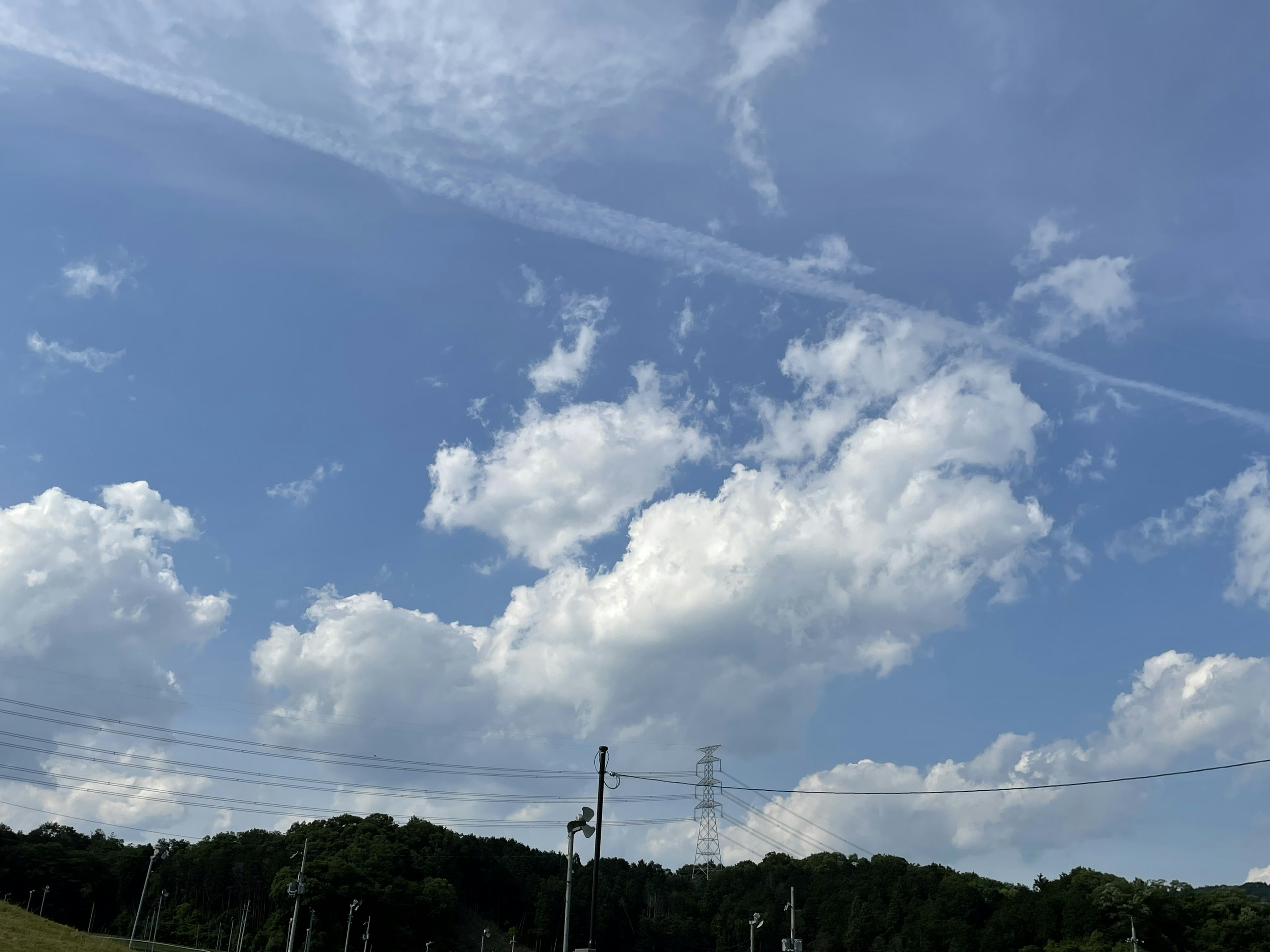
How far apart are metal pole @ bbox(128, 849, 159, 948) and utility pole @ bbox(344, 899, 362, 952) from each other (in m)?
Result: 20.2

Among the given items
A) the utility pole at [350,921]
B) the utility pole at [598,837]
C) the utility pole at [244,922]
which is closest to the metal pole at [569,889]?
the utility pole at [598,837]

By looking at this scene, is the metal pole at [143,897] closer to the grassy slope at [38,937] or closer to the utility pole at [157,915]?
the utility pole at [157,915]

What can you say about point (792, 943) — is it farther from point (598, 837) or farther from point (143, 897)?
point (143, 897)

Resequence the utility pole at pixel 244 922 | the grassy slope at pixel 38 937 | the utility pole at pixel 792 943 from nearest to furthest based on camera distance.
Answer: the grassy slope at pixel 38 937 → the utility pole at pixel 792 943 → the utility pole at pixel 244 922

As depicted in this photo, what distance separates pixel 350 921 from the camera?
100312mm

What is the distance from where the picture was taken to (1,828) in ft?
416

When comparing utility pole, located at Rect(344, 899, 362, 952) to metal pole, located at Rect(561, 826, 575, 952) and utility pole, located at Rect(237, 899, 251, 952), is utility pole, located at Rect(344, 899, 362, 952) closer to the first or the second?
utility pole, located at Rect(237, 899, 251, 952)

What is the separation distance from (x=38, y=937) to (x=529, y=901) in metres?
118

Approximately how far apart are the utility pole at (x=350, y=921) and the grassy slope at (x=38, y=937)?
43820 millimetres

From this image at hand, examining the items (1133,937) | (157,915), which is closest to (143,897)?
(157,915)

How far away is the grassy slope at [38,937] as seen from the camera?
43.6 metres

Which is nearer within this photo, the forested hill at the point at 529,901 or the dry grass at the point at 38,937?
the dry grass at the point at 38,937

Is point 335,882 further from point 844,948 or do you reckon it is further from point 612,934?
point 844,948

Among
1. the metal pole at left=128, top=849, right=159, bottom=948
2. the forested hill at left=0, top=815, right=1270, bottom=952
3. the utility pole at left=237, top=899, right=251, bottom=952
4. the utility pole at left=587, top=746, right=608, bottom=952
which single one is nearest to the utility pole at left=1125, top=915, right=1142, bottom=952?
the forested hill at left=0, top=815, right=1270, bottom=952
